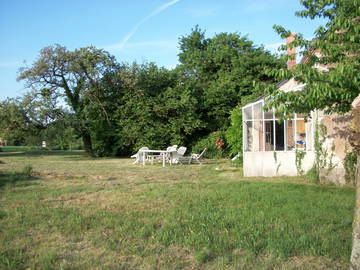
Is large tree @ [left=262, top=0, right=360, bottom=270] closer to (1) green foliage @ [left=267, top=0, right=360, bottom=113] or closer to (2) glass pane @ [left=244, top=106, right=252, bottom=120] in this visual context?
(1) green foliage @ [left=267, top=0, right=360, bottom=113]

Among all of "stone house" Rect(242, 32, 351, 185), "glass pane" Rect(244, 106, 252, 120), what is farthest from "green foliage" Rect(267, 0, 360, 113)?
"glass pane" Rect(244, 106, 252, 120)

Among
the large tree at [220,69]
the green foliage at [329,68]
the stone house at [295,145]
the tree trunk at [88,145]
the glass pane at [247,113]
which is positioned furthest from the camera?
the tree trunk at [88,145]

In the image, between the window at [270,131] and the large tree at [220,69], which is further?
the large tree at [220,69]

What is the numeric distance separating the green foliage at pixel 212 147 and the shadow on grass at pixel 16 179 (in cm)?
1331

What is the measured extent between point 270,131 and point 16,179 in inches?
391

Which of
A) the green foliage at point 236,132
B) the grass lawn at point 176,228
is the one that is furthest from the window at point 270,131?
the grass lawn at point 176,228

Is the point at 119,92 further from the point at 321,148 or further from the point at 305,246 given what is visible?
the point at 305,246

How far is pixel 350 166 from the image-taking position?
872 cm

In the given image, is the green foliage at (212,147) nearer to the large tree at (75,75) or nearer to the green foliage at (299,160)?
the large tree at (75,75)

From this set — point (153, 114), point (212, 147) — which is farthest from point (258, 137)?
point (153, 114)

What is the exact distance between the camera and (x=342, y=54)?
417cm

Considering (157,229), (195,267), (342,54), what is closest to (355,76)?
(342,54)

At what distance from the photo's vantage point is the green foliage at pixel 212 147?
2180 centimetres

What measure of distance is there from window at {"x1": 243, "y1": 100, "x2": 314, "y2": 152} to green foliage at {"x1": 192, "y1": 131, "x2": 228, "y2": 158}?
756 centimetres
